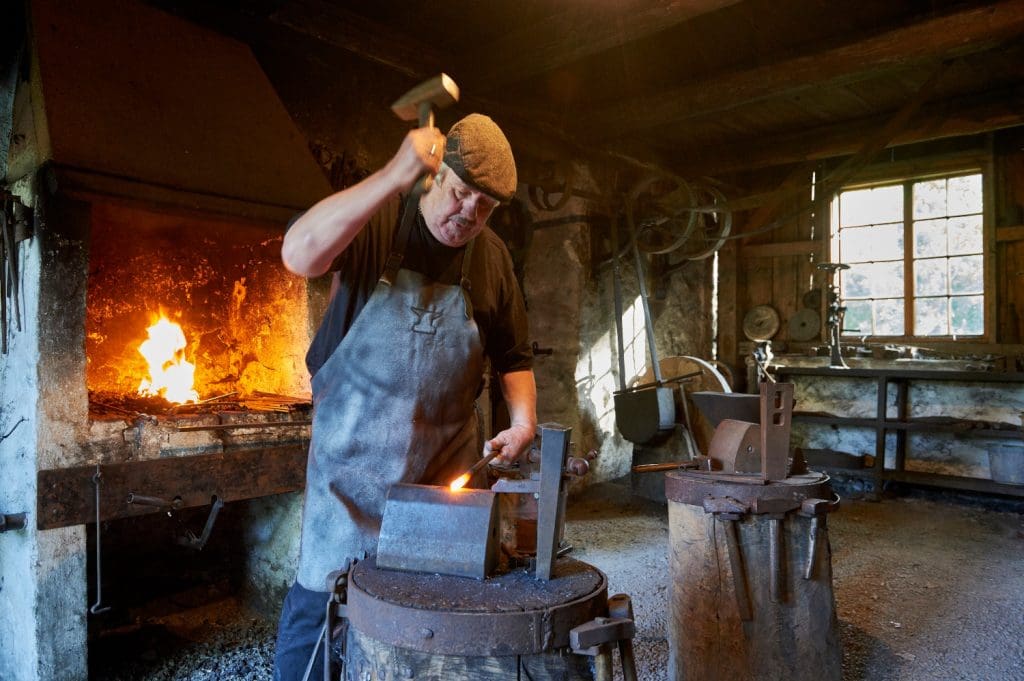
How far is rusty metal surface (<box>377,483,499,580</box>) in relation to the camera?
4.64ft

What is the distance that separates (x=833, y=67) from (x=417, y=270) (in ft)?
12.0

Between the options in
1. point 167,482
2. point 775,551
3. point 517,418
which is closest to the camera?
point 517,418

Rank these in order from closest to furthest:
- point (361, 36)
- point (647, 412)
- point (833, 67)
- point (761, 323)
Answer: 1. point (361, 36)
2. point (833, 67)
3. point (647, 412)
4. point (761, 323)

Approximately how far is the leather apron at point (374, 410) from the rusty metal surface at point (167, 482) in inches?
46.4

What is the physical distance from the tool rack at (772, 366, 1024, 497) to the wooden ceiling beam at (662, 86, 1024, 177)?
200cm

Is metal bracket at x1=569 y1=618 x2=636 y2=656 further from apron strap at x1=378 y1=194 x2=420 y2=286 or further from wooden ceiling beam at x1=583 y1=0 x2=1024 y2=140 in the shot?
wooden ceiling beam at x1=583 y1=0 x2=1024 y2=140

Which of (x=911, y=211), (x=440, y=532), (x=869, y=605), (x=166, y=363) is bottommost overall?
(x=869, y=605)

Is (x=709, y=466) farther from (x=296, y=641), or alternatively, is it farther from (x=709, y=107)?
(x=709, y=107)

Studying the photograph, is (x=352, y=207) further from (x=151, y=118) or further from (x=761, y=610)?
(x=761, y=610)

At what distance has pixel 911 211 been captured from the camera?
7410mm

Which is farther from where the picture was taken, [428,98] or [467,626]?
[428,98]

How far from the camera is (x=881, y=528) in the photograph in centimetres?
519

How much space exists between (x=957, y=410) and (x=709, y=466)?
4779 mm

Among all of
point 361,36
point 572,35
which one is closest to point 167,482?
point 361,36
